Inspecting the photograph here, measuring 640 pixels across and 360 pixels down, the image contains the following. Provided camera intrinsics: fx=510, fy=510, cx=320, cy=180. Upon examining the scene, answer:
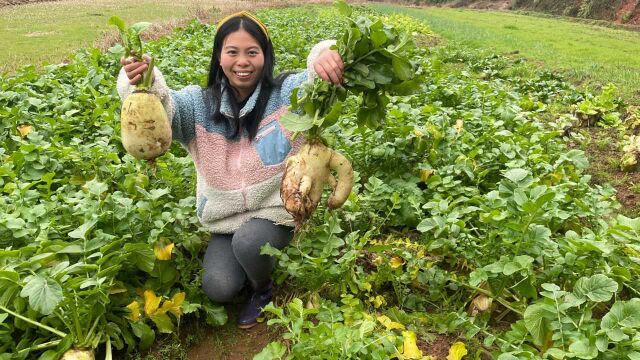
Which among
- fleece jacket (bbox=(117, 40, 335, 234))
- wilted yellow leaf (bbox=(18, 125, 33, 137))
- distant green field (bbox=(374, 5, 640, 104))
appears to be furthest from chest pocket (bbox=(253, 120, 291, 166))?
distant green field (bbox=(374, 5, 640, 104))

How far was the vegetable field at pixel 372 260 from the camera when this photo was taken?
6.66 feet

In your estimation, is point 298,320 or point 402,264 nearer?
point 298,320

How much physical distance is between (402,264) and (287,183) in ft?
2.72

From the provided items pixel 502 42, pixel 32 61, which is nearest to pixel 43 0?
pixel 32 61

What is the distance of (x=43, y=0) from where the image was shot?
24.2m

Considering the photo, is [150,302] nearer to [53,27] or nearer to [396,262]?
[396,262]

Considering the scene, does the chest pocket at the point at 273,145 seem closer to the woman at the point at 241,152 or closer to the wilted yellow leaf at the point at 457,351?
the woman at the point at 241,152

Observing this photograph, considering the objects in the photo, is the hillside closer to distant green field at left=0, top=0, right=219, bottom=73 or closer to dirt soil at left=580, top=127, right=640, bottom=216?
distant green field at left=0, top=0, right=219, bottom=73

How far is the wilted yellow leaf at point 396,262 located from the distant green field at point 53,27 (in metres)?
7.13

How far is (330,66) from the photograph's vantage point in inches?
83.6

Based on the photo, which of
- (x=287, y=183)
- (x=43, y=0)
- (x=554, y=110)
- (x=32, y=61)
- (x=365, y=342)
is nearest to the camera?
(x=365, y=342)

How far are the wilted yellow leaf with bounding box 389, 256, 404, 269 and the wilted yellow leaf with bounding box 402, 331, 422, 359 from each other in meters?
0.56

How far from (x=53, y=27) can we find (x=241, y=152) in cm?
→ 1380

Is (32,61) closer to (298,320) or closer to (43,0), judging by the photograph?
(298,320)
